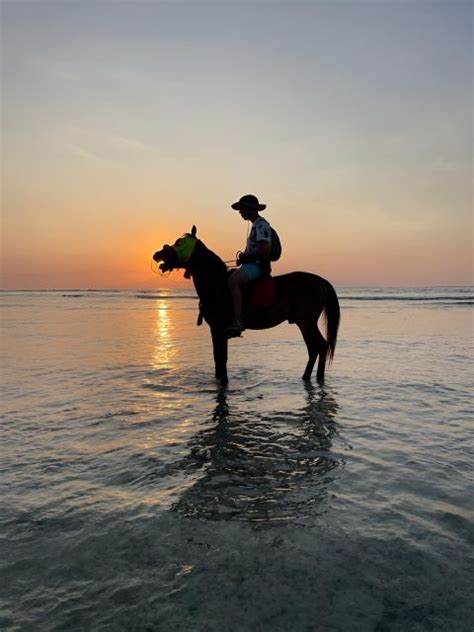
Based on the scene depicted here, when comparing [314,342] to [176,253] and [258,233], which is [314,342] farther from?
[176,253]

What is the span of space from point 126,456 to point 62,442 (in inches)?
32.8

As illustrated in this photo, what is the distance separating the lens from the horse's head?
6.70 m

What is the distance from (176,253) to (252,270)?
137 centimetres

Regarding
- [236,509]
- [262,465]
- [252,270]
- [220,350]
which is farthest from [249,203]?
[236,509]

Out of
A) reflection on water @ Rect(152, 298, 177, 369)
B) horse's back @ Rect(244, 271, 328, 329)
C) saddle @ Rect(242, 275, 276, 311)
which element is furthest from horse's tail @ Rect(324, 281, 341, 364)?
reflection on water @ Rect(152, 298, 177, 369)

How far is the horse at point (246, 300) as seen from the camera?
6.83 meters

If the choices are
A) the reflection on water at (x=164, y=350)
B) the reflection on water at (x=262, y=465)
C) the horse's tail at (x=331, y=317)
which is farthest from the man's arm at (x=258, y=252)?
the reflection on water at (x=164, y=350)

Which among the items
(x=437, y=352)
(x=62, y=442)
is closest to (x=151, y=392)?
(x=62, y=442)

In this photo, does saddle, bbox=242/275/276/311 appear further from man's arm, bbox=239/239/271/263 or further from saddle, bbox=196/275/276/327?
man's arm, bbox=239/239/271/263

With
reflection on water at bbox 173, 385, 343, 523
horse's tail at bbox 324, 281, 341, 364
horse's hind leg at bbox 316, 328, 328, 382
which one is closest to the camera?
reflection on water at bbox 173, 385, 343, 523

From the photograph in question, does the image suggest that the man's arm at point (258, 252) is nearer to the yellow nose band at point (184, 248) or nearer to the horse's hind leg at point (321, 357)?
the yellow nose band at point (184, 248)

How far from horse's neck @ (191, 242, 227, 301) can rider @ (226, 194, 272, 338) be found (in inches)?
7.8

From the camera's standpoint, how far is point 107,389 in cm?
673

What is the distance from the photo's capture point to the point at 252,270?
283 inches
